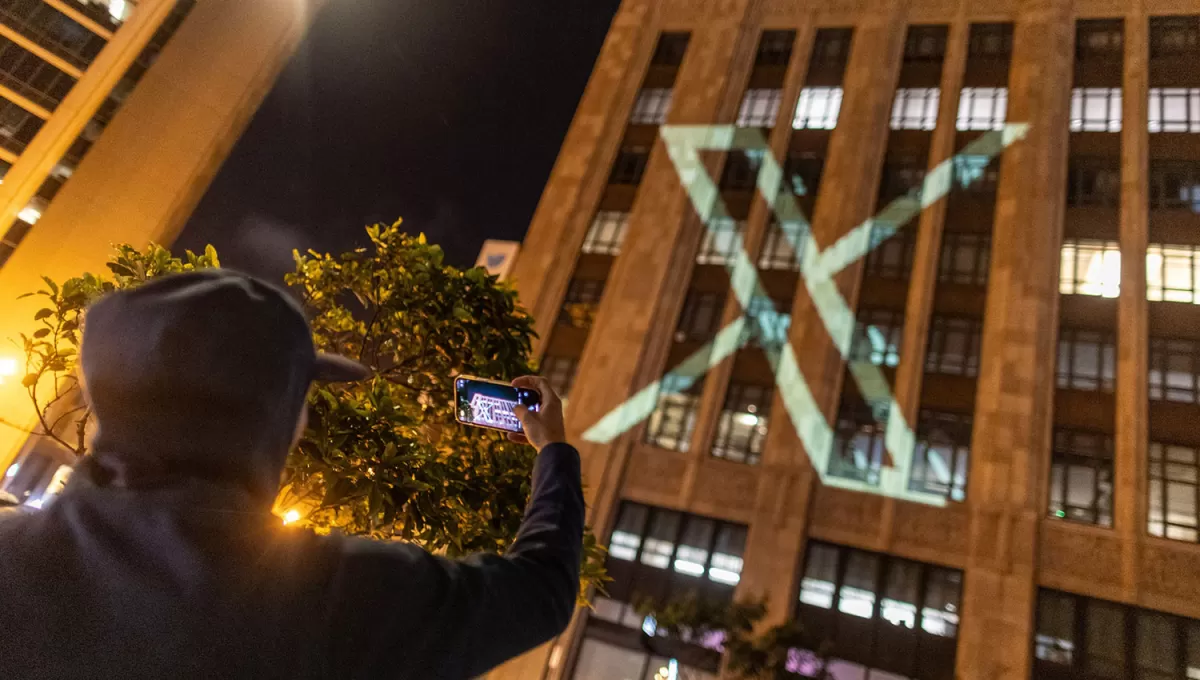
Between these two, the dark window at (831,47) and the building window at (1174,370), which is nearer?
the building window at (1174,370)

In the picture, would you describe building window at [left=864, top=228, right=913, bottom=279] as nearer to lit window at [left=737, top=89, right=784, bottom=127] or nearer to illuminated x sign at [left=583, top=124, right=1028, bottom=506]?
illuminated x sign at [left=583, top=124, right=1028, bottom=506]

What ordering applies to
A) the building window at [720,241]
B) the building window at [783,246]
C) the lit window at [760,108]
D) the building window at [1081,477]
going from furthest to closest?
the lit window at [760,108] → the building window at [720,241] → the building window at [783,246] → the building window at [1081,477]

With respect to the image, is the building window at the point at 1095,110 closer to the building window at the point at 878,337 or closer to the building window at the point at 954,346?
the building window at the point at 954,346

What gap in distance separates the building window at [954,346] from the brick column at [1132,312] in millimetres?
3823

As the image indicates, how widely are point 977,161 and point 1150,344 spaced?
338 inches

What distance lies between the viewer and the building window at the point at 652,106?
29625 millimetres

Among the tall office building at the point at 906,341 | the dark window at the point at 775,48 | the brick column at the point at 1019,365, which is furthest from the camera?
the dark window at the point at 775,48

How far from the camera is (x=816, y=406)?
21344 mm

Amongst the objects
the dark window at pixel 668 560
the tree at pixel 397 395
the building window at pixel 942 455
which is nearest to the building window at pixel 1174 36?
the building window at pixel 942 455

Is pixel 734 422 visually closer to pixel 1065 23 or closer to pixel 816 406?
pixel 816 406

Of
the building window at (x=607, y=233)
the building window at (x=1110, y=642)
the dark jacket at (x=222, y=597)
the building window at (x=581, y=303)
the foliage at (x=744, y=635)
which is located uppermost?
the building window at (x=607, y=233)

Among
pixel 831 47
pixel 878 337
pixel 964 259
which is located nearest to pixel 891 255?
pixel 964 259

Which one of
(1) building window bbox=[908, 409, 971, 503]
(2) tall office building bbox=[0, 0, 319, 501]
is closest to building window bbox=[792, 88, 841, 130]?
(1) building window bbox=[908, 409, 971, 503]

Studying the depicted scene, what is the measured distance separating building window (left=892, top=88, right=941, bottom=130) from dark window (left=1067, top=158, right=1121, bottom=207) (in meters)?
5.18
